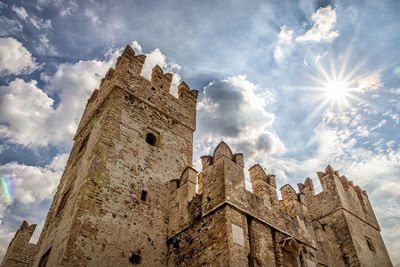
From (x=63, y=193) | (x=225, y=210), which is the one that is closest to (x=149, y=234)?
(x=225, y=210)

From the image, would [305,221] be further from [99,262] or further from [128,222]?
[99,262]

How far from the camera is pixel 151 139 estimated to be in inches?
449

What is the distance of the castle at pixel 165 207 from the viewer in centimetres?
787

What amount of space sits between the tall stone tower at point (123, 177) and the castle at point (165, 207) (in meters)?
0.03

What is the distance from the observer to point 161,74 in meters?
13.7

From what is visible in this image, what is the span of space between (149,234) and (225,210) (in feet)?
8.57

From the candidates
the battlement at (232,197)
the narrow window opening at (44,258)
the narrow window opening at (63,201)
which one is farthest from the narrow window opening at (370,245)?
the narrow window opening at (44,258)

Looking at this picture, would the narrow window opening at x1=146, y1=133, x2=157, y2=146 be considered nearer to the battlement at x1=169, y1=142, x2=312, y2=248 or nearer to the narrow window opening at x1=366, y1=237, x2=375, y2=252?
the battlement at x1=169, y1=142, x2=312, y2=248

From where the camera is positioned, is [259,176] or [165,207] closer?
[259,176]

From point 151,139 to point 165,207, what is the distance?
2628mm

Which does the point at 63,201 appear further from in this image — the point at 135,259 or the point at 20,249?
the point at 20,249

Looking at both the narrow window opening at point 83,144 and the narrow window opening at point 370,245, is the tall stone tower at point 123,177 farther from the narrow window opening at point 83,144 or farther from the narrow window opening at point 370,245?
the narrow window opening at point 370,245

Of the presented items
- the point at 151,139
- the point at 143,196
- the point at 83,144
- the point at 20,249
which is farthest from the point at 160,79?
the point at 20,249

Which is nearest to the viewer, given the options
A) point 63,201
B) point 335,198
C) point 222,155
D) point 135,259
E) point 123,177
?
point 135,259
